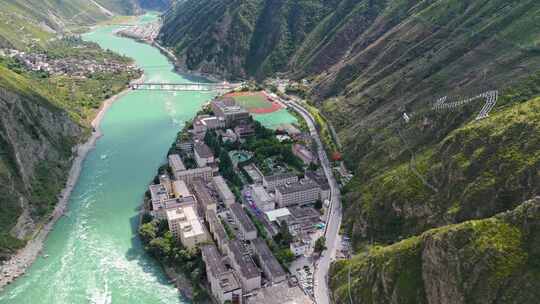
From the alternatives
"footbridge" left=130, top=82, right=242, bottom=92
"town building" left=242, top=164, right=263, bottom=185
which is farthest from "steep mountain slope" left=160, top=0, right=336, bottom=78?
"town building" left=242, top=164, right=263, bottom=185

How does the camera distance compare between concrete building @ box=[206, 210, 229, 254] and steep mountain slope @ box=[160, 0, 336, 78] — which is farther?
steep mountain slope @ box=[160, 0, 336, 78]

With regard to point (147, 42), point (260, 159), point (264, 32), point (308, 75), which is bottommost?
point (260, 159)

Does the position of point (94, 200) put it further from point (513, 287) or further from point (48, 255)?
point (513, 287)

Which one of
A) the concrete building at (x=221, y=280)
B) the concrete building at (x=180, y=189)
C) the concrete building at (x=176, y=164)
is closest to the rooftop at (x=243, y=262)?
the concrete building at (x=221, y=280)

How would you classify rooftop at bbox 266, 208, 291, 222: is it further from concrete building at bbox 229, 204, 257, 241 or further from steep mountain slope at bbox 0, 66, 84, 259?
steep mountain slope at bbox 0, 66, 84, 259

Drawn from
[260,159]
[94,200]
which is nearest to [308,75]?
[260,159]

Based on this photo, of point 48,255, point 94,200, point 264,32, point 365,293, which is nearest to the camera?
point 365,293
